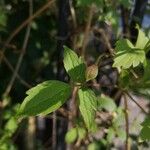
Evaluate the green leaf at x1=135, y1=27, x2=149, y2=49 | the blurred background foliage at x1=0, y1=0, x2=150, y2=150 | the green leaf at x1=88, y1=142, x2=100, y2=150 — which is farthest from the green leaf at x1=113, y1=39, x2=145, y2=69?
the green leaf at x1=88, y1=142, x2=100, y2=150

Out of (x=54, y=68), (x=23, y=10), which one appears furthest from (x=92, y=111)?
(x=54, y=68)

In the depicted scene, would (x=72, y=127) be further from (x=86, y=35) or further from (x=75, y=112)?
(x=86, y=35)

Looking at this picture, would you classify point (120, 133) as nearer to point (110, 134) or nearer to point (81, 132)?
point (110, 134)

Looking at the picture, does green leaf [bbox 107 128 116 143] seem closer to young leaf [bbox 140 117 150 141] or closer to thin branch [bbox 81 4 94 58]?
thin branch [bbox 81 4 94 58]

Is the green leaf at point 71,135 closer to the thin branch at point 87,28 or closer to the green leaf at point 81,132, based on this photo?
the green leaf at point 81,132

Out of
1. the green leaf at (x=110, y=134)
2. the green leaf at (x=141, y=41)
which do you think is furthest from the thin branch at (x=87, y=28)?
the green leaf at (x=141, y=41)
